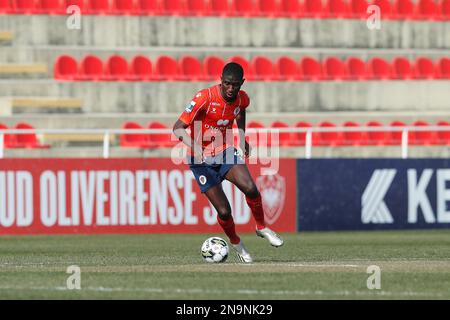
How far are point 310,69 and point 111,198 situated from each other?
27.6 ft

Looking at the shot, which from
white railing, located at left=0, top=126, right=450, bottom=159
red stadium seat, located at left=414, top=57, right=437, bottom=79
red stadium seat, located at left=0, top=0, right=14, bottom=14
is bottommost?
white railing, located at left=0, top=126, right=450, bottom=159

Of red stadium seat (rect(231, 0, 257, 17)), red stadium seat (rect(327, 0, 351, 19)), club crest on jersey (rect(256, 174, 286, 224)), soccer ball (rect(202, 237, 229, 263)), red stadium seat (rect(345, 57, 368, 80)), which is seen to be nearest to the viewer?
soccer ball (rect(202, 237, 229, 263))

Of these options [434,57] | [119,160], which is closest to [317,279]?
[119,160]

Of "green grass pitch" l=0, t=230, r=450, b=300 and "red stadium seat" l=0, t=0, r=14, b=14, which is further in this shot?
"red stadium seat" l=0, t=0, r=14, b=14

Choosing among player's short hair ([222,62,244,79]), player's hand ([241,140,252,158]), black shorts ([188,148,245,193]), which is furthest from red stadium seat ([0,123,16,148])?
player's short hair ([222,62,244,79])

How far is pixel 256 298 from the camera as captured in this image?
35.3 ft

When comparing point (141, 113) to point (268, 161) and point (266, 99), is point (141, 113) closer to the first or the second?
point (266, 99)

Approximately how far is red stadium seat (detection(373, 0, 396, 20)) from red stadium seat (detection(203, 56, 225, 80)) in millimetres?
4882

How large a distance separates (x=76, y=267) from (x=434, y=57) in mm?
18309

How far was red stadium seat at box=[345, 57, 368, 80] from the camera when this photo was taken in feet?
97.3

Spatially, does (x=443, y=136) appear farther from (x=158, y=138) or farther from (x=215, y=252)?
(x=215, y=252)

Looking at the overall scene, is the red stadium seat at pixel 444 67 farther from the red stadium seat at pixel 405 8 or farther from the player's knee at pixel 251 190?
the player's knee at pixel 251 190

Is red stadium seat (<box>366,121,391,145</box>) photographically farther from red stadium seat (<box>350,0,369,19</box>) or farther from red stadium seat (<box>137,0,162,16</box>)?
red stadium seat (<box>137,0,162,16</box>)

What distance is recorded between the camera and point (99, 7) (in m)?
28.8
